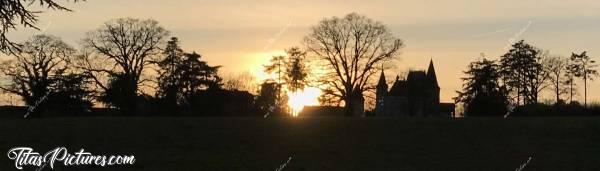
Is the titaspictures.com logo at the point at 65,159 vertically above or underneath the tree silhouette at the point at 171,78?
underneath

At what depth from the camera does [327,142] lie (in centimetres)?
3881

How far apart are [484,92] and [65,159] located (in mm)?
59853

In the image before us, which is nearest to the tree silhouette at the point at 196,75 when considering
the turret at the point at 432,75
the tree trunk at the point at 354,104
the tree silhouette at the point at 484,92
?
the tree trunk at the point at 354,104

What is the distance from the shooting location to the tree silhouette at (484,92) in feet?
240

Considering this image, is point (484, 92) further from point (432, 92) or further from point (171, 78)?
point (171, 78)

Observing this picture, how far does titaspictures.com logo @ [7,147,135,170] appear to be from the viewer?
27625mm

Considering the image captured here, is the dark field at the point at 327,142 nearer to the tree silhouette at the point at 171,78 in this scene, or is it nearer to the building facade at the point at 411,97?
the tree silhouette at the point at 171,78

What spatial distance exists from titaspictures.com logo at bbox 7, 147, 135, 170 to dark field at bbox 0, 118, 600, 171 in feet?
1.76

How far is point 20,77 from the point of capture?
73.9 meters

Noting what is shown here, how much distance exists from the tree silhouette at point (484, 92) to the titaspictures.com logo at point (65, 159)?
157 feet

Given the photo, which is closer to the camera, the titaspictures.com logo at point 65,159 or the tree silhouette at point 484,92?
the titaspictures.com logo at point 65,159

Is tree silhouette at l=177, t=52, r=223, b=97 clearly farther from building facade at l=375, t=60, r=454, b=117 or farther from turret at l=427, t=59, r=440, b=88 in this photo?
turret at l=427, t=59, r=440, b=88

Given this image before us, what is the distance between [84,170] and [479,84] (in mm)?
64862

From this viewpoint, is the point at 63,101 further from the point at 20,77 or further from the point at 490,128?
the point at 490,128
